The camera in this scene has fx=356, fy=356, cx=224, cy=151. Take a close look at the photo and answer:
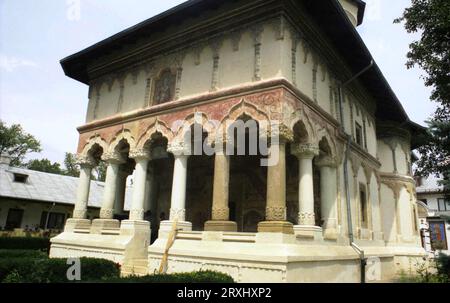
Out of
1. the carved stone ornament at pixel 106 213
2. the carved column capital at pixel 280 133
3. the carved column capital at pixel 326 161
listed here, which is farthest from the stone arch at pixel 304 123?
the carved stone ornament at pixel 106 213

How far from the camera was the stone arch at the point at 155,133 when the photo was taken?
11.2m

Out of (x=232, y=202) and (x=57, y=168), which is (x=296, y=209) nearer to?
(x=232, y=202)

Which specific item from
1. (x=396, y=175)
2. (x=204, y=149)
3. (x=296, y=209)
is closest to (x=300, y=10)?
(x=204, y=149)

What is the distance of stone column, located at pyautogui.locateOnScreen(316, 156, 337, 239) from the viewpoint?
11102 millimetres

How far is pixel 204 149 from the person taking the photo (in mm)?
10867

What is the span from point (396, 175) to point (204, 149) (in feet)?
37.8

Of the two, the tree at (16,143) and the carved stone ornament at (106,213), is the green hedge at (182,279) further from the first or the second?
the tree at (16,143)

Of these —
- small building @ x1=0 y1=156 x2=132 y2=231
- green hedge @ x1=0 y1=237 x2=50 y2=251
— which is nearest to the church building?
green hedge @ x1=0 y1=237 x2=50 y2=251

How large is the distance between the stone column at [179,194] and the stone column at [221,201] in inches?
51.8

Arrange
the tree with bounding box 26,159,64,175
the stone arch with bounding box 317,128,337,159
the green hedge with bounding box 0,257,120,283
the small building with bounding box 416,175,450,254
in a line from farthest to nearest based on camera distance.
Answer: the tree with bounding box 26,159,64,175 → the small building with bounding box 416,175,450,254 → the stone arch with bounding box 317,128,337,159 → the green hedge with bounding box 0,257,120,283

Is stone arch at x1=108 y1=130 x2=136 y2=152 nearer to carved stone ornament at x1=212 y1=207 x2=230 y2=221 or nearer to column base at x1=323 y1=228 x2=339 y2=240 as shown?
carved stone ornament at x1=212 y1=207 x2=230 y2=221

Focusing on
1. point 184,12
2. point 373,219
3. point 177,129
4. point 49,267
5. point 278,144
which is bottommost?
point 49,267

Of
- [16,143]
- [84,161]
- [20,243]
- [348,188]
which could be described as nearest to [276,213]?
[348,188]

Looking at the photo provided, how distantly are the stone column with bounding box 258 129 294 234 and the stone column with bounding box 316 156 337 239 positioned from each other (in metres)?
3.22
